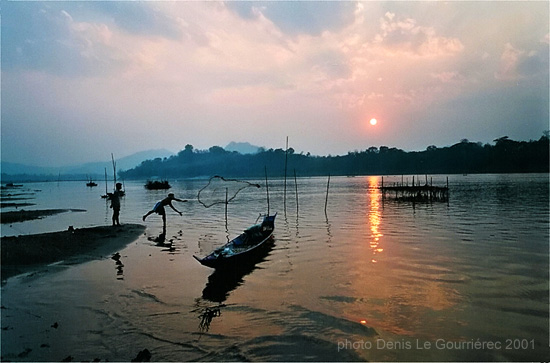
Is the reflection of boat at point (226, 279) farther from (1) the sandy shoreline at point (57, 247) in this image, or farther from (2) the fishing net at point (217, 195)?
(1) the sandy shoreline at point (57, 247)

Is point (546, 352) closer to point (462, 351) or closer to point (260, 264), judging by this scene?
point (462, 351)

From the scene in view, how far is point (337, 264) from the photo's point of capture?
14.3 metres

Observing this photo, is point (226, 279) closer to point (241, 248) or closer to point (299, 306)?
point (241, 248)

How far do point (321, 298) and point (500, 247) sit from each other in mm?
11365

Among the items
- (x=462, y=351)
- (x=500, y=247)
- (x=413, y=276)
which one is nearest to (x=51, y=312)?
(x=462, y=351)

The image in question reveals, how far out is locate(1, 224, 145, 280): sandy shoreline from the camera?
13.4 meters

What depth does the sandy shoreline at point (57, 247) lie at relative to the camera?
13.4 m

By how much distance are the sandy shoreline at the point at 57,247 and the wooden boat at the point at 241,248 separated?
231 inches

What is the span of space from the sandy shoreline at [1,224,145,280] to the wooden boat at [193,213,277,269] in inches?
231

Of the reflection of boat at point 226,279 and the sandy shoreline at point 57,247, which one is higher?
the sandy shoreline at point 57,247

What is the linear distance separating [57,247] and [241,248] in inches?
322

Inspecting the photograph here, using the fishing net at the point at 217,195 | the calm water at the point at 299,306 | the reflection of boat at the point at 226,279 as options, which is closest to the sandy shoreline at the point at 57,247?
the calm water at the point at 299,306

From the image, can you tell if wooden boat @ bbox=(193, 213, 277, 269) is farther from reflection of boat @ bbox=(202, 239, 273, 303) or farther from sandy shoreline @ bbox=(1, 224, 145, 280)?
sandy shoreline @ bbox=(1, 224, 145, 280)

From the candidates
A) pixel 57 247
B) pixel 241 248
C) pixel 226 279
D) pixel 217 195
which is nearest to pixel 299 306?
pixel 226 279
